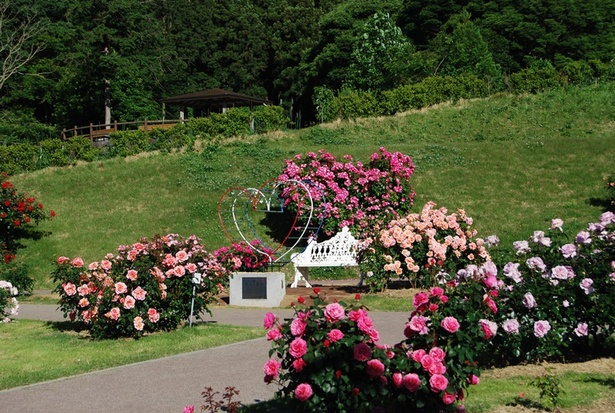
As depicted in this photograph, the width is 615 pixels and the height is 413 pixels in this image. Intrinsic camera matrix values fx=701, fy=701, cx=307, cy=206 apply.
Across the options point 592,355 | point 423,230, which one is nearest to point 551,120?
point 423,230

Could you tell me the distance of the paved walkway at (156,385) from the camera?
6.06 metres

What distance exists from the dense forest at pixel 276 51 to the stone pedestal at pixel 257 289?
24.6 m

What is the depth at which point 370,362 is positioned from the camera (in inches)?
181

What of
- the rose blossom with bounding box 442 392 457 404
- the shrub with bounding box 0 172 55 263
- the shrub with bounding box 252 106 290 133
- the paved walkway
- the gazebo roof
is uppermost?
the gazebo roof

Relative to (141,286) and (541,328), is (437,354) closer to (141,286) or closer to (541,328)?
(541,328)

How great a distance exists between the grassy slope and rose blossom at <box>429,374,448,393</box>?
37.6 feet

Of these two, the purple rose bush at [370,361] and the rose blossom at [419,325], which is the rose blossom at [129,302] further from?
the rose blossom at [419,325]

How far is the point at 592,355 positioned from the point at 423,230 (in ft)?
18.0

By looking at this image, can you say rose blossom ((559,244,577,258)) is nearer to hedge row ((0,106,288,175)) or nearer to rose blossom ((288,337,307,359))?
rose blossom ((288,337,307,359))

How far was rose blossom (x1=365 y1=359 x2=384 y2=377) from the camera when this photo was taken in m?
4.58

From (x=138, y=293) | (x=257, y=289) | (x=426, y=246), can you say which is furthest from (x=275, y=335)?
(x=426, y=246)

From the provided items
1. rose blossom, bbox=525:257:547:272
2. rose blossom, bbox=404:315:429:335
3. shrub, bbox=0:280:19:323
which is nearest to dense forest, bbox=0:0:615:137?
shrub, bbox=0:280:19:323

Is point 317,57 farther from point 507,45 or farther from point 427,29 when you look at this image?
point 507,45

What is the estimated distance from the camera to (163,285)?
29.3ft
